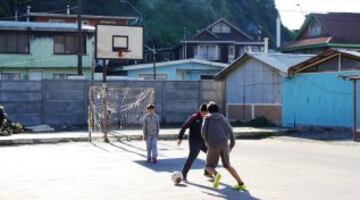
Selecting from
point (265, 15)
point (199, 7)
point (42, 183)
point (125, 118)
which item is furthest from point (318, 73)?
point (265, 15)

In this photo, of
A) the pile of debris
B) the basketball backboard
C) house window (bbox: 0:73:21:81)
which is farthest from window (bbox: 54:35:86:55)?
the basketball backboard

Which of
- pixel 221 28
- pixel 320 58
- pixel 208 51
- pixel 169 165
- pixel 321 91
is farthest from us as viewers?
pixel 221 28

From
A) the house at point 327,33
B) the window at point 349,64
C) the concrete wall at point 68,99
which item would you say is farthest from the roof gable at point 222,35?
the window at point 349,64

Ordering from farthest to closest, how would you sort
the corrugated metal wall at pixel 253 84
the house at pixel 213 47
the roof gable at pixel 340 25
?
1. the house at pixel 213 47
2. the roof gable at pixel 340 25
3. the corrugated metal wall at pixel 253 84

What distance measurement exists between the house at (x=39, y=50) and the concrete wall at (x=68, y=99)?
15.0m

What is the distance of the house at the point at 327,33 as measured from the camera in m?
56.5

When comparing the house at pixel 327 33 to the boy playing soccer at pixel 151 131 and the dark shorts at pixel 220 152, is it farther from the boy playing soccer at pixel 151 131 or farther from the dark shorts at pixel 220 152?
the dark shorts at pixel 220 152

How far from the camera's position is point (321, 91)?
90.7 feet

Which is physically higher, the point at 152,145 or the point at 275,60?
the point at 275,60

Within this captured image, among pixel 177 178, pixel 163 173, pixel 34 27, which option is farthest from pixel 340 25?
pixel 177 178

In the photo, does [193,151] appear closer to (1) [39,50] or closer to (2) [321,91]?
(2) [321,91]

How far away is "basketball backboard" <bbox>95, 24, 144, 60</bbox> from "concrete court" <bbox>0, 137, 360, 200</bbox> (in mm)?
5532

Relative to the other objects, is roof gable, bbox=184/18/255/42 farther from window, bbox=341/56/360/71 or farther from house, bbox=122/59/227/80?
window, bbox=341/56/360/71

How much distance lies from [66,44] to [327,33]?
80.9ft
